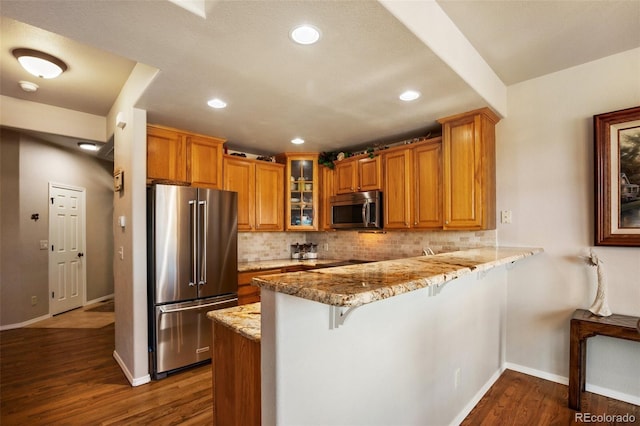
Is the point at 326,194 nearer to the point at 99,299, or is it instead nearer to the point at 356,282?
the point at 356,282

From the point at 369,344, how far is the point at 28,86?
12.7 ft

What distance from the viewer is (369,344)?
141 centimetres

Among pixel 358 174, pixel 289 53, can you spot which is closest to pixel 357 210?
pixel 358 174

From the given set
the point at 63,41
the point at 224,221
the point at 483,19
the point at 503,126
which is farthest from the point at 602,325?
the point at 63,41

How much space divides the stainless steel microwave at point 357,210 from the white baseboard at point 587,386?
187cm

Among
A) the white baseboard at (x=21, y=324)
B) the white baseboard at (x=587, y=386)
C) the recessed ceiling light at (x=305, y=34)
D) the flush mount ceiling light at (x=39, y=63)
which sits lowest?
the white baseboard at (x=21, y=324)

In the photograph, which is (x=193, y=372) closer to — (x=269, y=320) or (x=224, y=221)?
(x=224, y=221)

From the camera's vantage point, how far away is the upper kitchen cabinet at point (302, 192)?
172 inches

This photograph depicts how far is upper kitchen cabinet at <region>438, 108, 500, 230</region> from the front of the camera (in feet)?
8.98

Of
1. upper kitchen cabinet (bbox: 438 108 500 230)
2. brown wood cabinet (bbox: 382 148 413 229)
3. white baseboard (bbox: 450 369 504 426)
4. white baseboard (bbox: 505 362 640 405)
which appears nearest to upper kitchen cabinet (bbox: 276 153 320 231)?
brown wood cabinet (bbox: 382 148 413 229)

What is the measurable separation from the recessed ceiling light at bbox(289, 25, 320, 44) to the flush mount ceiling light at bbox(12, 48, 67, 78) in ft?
7.25

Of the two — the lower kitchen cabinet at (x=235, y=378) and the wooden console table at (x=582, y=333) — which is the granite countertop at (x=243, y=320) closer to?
the lower kitchen cabinet at (x=235, y=378)

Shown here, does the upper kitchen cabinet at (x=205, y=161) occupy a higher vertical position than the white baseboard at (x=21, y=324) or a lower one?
higher

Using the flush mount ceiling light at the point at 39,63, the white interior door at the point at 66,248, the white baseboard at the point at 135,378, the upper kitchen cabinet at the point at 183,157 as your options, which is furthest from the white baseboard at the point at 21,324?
the flush mount ceiling light at the point at 39,63
